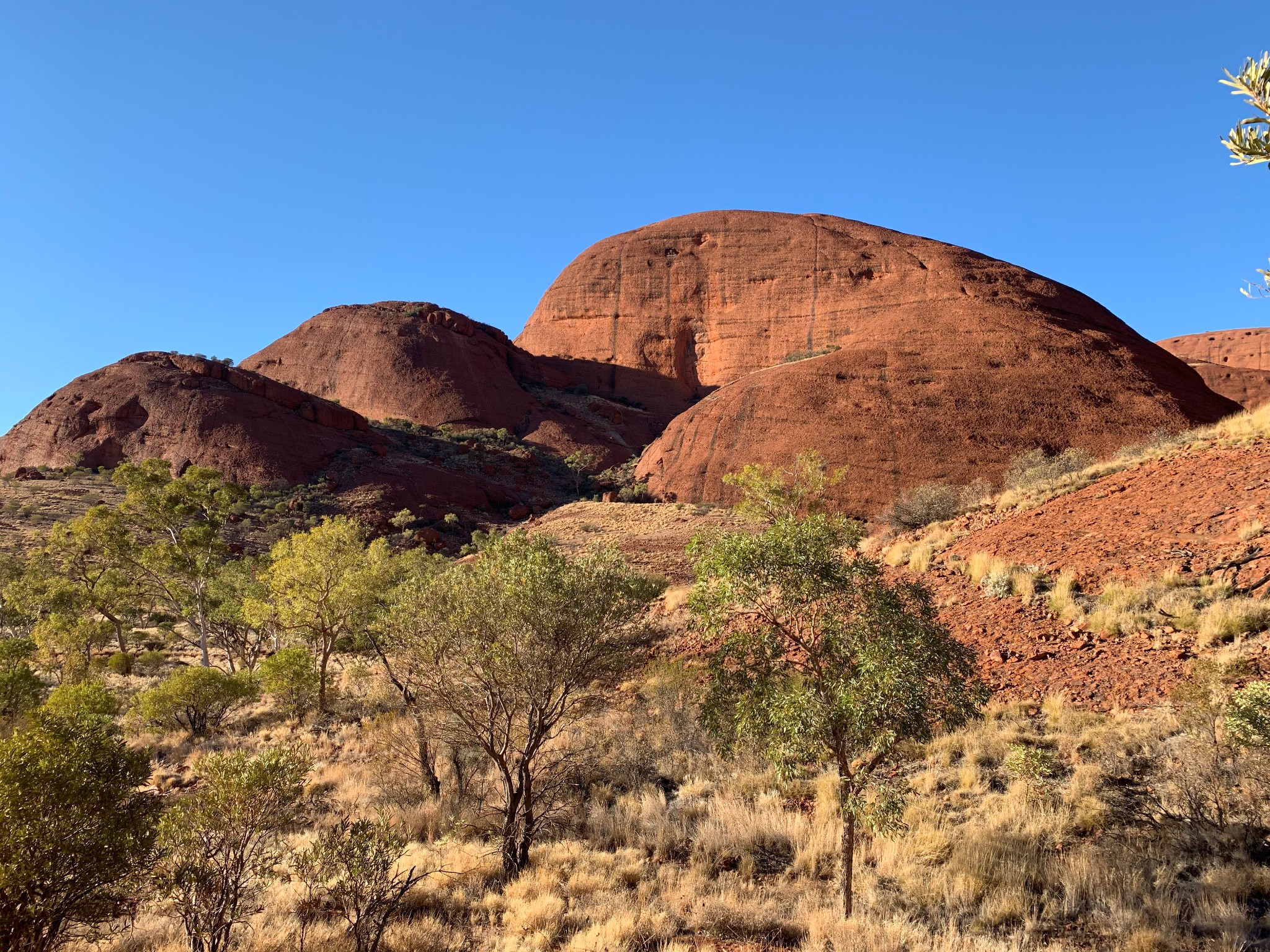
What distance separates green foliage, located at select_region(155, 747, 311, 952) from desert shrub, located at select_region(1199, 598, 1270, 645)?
11556mm

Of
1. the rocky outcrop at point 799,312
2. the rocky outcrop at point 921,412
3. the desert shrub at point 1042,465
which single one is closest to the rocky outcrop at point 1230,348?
the rocky outcrop at point 799,312

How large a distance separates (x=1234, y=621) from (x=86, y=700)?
19.7 meters

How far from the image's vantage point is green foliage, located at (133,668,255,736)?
15.5 metres

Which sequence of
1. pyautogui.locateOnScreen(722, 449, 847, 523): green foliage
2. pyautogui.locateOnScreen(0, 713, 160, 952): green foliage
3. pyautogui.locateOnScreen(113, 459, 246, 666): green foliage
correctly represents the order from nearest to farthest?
pyautogui.locateOnScreen(0, 713, 160, 952): green foliage
pyautogui.locateOnScreen(722, 449, 847, 523): green foliage
pyautogui.locateOnScreen(113, 459, 246, 666): green foliage

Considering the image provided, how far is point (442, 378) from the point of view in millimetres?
58188

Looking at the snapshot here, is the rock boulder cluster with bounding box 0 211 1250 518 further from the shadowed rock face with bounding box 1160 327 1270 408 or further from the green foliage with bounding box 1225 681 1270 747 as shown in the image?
the green foliage with bounding box 1225 681 1270 747

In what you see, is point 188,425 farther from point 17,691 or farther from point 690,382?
point 690,382

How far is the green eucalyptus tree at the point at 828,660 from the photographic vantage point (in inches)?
249

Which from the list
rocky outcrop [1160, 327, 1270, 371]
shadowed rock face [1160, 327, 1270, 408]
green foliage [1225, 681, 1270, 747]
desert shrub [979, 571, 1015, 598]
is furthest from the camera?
rocky outcrop [1160, 327, 1270, 371]

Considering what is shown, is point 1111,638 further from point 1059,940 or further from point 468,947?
point 468,947

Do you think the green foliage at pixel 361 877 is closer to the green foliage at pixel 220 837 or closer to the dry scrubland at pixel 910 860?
the dry scrubland at pixel 910 860

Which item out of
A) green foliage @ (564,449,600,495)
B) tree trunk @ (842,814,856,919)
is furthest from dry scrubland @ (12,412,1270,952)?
green foliage @ (564,449,600,495)

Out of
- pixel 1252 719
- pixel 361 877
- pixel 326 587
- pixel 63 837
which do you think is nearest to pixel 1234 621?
pixel 1252 719

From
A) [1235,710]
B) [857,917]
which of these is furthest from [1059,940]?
[1235,710]
